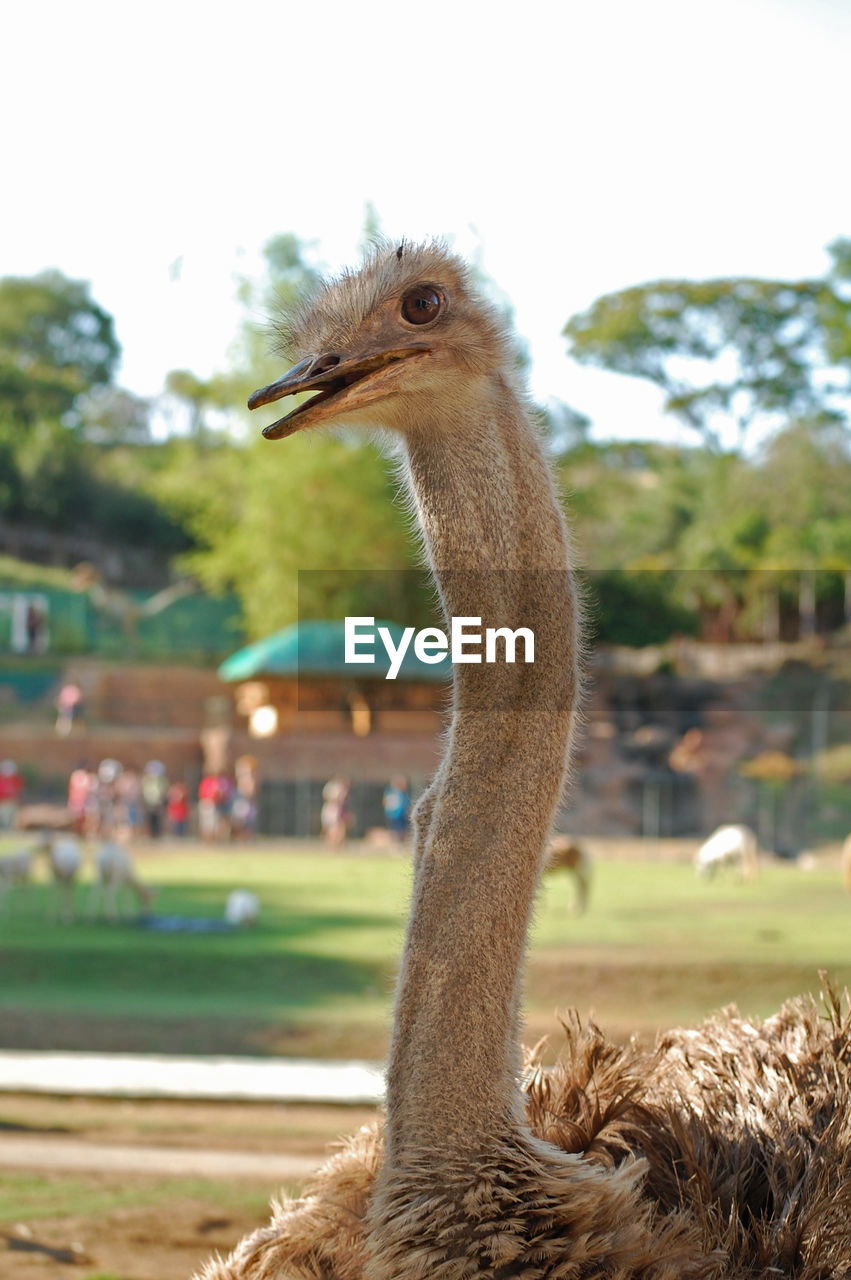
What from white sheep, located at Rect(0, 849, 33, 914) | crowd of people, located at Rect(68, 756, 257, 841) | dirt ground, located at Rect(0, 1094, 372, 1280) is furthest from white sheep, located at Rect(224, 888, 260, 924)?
crowd of people, located at Rect(68, 756, 257, 841)

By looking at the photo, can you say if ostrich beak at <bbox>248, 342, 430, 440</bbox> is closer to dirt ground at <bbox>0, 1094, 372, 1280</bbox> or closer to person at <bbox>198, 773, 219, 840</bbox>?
dirt ground at <bbox>0, 1094, 372, 1280</bbox>

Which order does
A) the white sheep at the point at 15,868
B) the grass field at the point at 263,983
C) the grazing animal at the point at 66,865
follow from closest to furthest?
the grass field at the point at 263,983, the grazing animal at the point at 66,865, the white sheep at the point at 15,868

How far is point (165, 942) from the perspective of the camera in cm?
1185

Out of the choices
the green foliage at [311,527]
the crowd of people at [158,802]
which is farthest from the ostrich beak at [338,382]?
the green foliage at [311,527]

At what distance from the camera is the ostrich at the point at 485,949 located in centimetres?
183

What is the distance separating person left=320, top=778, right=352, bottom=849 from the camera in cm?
2016

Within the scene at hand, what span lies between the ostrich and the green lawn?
4.49 m

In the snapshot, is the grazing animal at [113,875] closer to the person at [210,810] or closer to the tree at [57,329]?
the person at [210,810]

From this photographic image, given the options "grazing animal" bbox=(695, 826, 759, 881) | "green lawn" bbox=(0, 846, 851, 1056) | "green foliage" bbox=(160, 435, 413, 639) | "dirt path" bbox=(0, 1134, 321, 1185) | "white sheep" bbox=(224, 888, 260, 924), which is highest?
"green foliage" bbox=(160, 435, 413, 639)

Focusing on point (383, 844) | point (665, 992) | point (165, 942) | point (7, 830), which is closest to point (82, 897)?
point (165, 942)

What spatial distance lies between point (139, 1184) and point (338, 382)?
11.4ft

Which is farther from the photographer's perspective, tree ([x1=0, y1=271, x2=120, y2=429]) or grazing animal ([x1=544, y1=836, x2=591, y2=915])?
tree ([x1=0, y1=271, x2=120, y2=429])

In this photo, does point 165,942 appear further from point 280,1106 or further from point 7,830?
point 7,830

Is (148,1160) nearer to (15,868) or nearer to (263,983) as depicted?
(263,983)
